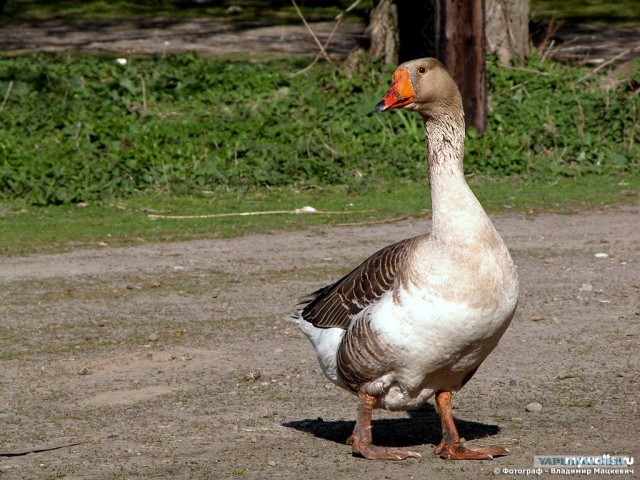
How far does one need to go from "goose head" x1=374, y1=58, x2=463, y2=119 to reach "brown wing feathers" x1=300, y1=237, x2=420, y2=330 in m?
0.66

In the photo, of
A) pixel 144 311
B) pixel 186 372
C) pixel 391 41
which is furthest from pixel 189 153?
pixel 186 372

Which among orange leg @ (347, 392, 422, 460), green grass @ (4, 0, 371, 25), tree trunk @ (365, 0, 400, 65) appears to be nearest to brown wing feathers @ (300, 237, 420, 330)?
orange leg @ (347, 392, 422, 460)

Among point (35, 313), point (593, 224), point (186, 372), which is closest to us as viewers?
point (186, 372)

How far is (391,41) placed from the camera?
17.0 m

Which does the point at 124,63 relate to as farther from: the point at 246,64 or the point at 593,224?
the point at 593,224

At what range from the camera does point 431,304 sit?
17.0 ft

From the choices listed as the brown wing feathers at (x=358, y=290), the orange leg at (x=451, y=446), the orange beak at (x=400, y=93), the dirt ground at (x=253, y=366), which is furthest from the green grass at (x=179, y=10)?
the orange leg at (x=451, y=446)

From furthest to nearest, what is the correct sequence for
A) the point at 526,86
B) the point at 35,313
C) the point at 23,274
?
1. the point at 526,86
2. the point at 23,274
3. the point at 35,313

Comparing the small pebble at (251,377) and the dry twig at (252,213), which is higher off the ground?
the small pebble at (251,377)

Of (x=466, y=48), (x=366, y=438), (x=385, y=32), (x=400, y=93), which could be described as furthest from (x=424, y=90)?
(x=385, y=32)

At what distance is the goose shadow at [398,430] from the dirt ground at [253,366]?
2 centimetres

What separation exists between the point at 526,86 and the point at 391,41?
6.97ft

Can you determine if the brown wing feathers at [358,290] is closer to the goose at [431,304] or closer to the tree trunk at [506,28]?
the goose at [431,304]

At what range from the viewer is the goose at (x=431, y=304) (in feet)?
17.1
